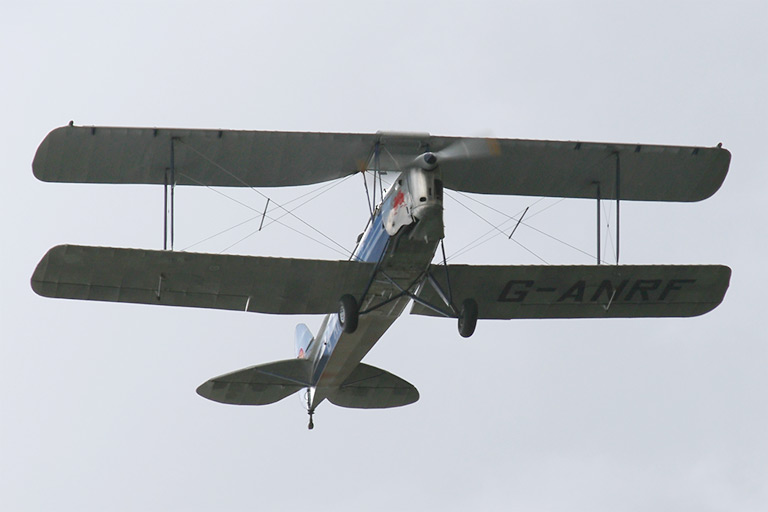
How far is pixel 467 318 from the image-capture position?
55.8 ft

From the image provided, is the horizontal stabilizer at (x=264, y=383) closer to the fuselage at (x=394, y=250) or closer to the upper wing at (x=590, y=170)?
the fuselage at (x=394, y=250)

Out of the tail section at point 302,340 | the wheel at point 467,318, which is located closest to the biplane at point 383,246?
the wheel at point 467,318

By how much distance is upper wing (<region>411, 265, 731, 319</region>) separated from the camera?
18.3m

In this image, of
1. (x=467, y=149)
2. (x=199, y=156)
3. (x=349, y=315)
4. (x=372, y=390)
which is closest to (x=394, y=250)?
(x=349, y=315)

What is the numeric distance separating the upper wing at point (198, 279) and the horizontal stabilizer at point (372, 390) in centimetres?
298

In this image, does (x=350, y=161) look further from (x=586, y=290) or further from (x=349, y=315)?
(x=586, y=290)

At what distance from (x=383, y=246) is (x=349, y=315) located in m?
0.87

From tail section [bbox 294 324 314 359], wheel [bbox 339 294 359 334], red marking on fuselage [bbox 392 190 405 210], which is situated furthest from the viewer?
tail section [bbox 294 324 314 359]

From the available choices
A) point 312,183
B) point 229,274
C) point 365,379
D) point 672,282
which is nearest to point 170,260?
point 229,274

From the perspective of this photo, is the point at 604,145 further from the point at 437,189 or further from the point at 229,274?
the point at 229,274

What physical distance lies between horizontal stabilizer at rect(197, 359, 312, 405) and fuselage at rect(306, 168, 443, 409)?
1362 millimetres

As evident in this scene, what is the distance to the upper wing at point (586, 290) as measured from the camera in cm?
1834

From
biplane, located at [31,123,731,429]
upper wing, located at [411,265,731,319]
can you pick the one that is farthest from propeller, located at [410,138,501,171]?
upper wing, located at [411,265,731,319]

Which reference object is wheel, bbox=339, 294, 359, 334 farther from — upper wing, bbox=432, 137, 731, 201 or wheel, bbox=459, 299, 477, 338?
upper wing, bbox=432, 137, 731, 201
